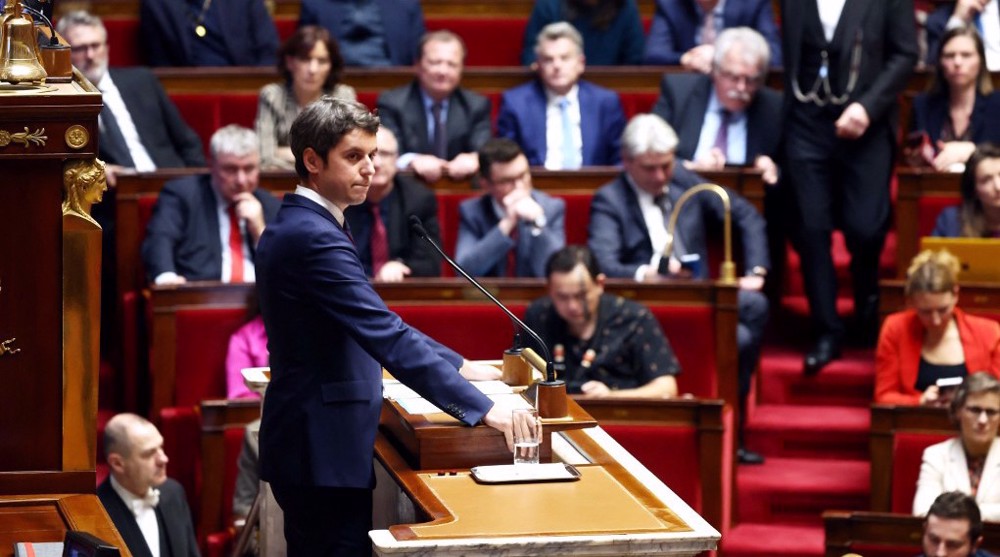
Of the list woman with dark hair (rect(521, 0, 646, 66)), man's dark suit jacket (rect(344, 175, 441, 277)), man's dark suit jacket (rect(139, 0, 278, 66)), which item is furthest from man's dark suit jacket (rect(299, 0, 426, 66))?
man's dark suit jacket (rect(344, 175, 441, 277))

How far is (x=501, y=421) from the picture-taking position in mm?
1770

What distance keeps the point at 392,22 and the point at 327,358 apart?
2251 millimetres

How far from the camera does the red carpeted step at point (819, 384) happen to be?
342 centimetres

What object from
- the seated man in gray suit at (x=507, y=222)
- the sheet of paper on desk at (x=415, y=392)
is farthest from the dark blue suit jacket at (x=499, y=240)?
the sheet of paper on desk at (x=415, y=392)

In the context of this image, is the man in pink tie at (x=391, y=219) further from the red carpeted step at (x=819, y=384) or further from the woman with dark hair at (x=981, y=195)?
the woman with dark hair at (x=981, y=195)

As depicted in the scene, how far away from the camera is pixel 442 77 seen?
3633 mm

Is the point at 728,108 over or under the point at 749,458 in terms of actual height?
over

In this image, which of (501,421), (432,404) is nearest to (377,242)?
(432,404)

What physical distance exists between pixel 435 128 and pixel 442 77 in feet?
0.36

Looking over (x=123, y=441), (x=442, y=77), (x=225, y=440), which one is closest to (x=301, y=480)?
(x=123, y=441)

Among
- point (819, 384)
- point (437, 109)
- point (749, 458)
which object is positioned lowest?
point (749, 458)

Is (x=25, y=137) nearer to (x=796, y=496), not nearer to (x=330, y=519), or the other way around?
(x=330, y=519)

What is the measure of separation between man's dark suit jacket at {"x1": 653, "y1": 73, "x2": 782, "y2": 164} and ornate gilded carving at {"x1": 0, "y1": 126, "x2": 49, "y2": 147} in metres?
2.15

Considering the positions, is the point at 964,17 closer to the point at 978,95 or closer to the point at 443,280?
the point at 978,95
